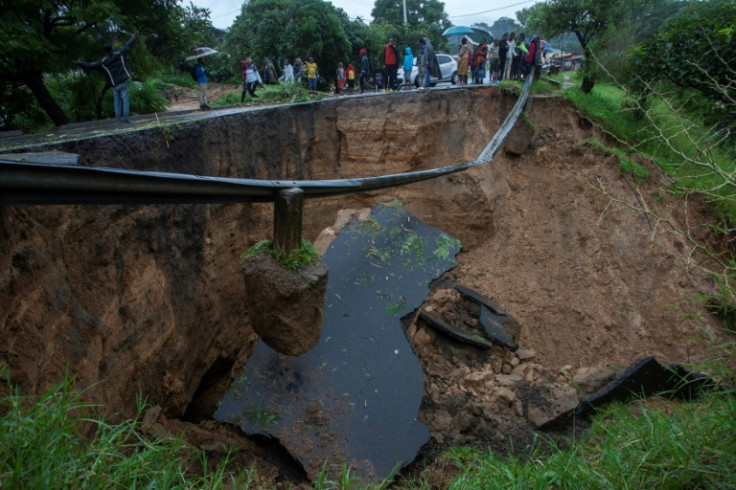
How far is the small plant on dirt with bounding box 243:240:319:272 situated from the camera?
290cm

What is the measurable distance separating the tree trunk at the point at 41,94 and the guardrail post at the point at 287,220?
703 centimetres

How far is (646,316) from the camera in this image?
5828mm

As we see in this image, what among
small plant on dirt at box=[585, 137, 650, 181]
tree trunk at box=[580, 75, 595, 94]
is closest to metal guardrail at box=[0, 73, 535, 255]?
small plant on dirt at box=[585, 137, 650, 181]

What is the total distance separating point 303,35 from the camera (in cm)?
1577

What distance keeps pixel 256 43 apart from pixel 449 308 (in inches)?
580

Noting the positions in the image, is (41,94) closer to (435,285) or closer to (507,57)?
(435,285)

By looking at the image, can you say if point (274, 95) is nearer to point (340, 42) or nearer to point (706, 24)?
point (706, 24)

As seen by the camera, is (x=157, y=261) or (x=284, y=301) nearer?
(x=284, y=301)

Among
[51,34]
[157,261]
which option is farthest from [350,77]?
[157,261]

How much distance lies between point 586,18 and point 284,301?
9765mm

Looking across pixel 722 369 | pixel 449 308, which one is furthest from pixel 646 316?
pixel 722 369

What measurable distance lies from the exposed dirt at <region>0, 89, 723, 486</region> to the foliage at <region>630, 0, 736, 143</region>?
155cm

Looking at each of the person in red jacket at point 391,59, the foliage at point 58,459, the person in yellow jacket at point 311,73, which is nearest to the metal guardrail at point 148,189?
the foliage at point 58,459

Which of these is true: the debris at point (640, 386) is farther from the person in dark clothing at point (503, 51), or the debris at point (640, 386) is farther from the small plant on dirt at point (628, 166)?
the person in dark clothing at point (503, 51)
